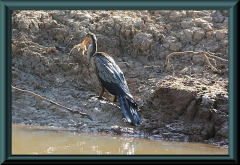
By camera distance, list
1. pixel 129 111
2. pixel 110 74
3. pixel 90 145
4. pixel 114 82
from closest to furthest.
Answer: pixel 90 145 < pixel 129 111 < pixel 114 82 < pixel 110 74

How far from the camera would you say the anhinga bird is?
7730mm

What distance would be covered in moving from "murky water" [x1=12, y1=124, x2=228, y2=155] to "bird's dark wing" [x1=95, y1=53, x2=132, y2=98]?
127 centimetres

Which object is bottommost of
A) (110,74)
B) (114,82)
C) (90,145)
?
(90,145)

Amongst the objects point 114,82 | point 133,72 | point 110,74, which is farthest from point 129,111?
point 133,72

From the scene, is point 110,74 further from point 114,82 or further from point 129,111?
point 129,111

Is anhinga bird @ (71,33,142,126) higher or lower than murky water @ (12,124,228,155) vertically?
higher

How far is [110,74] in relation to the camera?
27.3ft

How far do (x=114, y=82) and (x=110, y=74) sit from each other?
8.8 inches

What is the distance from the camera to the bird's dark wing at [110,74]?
813cm

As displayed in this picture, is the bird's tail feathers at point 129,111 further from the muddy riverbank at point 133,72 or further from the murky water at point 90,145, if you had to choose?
the murky water at point 90,145

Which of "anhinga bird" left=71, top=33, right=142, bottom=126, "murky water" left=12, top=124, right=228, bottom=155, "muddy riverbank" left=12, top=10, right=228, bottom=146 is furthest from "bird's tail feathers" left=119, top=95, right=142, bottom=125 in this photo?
"murky water" left=12, top=124, right=228, bottom=155

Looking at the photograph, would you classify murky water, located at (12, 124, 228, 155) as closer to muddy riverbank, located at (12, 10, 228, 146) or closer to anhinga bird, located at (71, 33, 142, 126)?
muddy riverbank, located at (12, 10, 228, 146)

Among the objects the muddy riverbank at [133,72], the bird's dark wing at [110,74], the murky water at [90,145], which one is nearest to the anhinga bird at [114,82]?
the bird's dark wing at [110,74]
